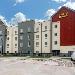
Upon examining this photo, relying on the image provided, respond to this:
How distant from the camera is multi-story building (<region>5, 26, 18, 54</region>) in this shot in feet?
351

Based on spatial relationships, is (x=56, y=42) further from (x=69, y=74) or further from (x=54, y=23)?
(x=69, y=74)

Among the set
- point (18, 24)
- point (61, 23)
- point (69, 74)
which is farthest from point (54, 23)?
point (69, 74)

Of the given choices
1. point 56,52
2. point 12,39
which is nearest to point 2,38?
point 12,39

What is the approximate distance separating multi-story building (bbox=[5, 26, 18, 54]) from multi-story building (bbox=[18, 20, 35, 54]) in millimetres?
2166

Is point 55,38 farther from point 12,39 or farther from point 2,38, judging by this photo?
point 2,38

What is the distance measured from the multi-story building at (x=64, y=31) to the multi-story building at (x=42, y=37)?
254 centimetres

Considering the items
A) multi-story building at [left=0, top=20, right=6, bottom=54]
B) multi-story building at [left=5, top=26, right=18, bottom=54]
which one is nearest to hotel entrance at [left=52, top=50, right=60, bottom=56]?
multi-story building at [left=5, top=26, right=18, bottom=54]

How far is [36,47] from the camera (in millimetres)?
99875

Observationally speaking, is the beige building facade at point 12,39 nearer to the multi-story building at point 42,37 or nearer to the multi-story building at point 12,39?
the multi-story building at point 12,39

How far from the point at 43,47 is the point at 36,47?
3.08 metres

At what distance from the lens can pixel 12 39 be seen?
108 m

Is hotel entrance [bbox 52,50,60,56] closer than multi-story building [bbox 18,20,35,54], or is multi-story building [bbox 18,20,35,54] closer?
hotel entrance [bbox 52,50,60,56]

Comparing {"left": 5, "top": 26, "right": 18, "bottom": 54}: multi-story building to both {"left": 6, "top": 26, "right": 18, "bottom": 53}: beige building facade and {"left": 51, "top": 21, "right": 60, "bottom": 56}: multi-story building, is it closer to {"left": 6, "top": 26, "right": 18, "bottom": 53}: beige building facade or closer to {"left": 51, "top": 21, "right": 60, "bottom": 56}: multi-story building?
{"left": 6, "top": 26, "right": 18, "bottom": 53}: beige building facade

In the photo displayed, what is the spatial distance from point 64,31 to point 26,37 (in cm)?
1776
